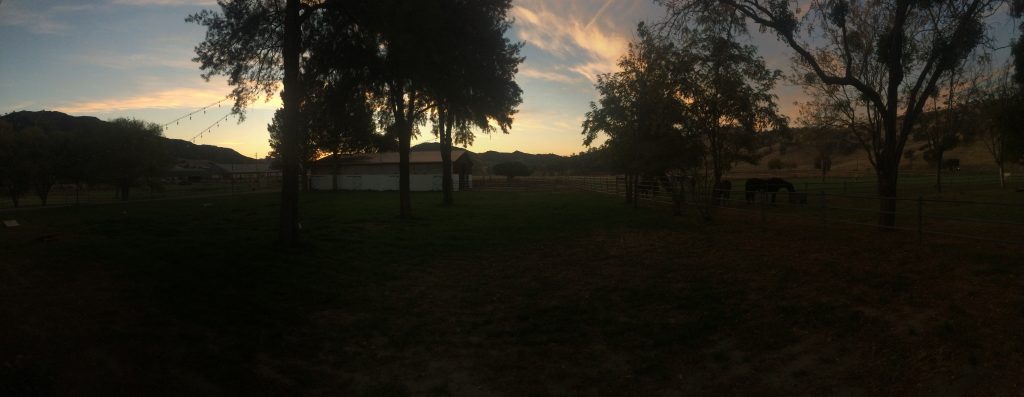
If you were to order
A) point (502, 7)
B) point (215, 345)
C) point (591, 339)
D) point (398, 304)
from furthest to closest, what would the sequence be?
point (502, 7) → point (398, 304) → point (591, 339) → point (215, 345)

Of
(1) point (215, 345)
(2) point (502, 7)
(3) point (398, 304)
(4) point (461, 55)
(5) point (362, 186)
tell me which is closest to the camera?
(1) point (215, 345)

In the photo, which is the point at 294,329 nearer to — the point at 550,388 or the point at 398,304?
the point at 398,304

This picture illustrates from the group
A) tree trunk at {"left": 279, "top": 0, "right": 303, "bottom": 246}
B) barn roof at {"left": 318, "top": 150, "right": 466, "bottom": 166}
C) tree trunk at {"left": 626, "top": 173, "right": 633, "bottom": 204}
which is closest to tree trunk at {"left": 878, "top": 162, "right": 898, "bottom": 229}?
tree trunk at {"left": 279, "top": 0, "right": 303, "bottom": 246}

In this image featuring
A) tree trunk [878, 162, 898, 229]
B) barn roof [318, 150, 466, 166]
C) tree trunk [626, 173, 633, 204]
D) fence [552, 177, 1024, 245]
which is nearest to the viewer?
fence [552, 177, 1024, 245]

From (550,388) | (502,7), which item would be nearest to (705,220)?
(502,7)

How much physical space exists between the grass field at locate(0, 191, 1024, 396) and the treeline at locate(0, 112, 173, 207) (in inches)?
938

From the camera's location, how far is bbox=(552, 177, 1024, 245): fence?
1048 centimetres

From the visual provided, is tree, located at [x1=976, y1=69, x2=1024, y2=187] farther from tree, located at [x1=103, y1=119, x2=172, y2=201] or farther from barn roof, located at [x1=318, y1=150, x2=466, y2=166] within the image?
tree, located at [x1=103, y1=119, x2=172, y2=201]

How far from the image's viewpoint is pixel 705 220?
18.1 m

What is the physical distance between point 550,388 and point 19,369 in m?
4.61

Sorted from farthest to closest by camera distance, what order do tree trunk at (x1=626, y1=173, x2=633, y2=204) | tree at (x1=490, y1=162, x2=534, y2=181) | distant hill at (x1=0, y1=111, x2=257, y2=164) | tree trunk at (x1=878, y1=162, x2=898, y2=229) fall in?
tree at (x1=490, y1=162, x2=534, y2=181), distant hill at (x1=0, y1=111, x2=257, y2=164), tree trunk at (x1=626, y1=173, x2=633, y2=204), tree trunk at (x1=878, y1=162, x2=898, y2=229)

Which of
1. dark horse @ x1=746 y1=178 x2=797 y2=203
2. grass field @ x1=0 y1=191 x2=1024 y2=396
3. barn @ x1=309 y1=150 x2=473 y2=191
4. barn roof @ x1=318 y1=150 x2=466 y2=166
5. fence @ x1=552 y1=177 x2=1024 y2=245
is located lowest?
grass field @ x1=0 y1=191 x2=1024 y2=396

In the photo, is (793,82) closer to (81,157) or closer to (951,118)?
(951,118)

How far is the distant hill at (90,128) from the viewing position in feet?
123
